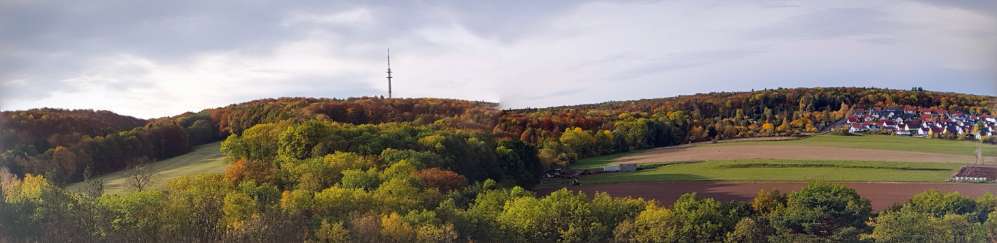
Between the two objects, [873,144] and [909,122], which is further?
[909,122]

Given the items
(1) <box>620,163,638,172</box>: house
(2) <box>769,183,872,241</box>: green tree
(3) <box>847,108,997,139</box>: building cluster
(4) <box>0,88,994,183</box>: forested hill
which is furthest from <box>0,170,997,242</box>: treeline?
(3) <box>847,108,997,139</box>: building cluster

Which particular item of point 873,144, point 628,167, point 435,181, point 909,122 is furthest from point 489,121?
point 909,122

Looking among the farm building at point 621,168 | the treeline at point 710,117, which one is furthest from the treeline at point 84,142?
the farm building at point 621,168

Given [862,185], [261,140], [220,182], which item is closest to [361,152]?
[261,140]

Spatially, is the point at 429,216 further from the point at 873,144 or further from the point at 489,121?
the point at 873,144

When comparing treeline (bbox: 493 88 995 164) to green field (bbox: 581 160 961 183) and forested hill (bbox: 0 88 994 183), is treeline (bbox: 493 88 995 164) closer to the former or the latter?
forested hill (bbox: 0 88 994 183)

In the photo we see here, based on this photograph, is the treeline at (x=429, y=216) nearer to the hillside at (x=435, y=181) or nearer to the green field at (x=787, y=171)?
the hillside at (x=435, y=181)
